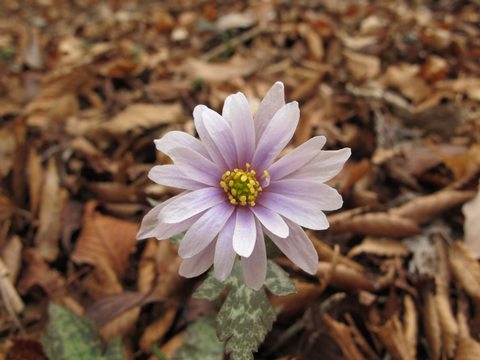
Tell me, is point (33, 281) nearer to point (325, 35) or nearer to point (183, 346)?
point (183, 346)

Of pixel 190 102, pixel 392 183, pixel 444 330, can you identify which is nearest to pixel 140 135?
pixel 190 102

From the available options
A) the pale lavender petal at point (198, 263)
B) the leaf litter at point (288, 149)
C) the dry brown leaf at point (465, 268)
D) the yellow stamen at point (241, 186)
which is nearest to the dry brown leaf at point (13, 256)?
the leaf litter at point (288, 149)

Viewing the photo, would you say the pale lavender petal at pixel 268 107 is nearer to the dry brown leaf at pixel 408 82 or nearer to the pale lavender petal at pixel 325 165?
the pale lavender petal at pixel 325 165

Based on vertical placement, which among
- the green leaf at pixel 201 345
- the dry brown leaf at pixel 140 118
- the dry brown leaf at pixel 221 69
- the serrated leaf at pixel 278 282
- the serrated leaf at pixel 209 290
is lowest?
the green leaf at pixel 201 345

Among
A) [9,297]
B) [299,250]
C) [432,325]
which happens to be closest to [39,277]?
[9,297]

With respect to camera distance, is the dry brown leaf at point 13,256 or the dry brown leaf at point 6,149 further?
the dry brown leaf at point 6,149

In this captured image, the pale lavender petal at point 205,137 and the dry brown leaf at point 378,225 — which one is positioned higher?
the pale lavender petal at point 205,137
